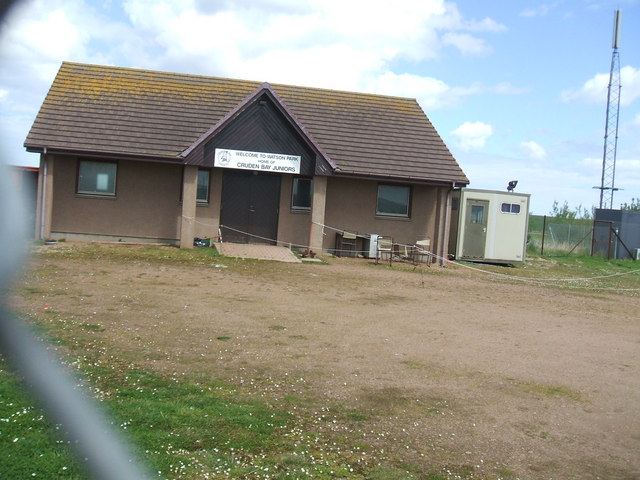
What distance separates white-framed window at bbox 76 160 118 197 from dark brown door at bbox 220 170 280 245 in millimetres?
3454

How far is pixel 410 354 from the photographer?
28.9ft

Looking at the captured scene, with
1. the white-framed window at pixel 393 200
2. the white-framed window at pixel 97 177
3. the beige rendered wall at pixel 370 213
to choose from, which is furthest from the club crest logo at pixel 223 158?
the white-framed window at pixel 393 200

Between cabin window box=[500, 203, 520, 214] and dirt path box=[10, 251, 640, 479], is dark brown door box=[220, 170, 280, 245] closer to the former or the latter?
dirt path box=[10, 251, 640, 479]

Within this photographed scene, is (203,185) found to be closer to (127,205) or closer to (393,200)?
(127,205)

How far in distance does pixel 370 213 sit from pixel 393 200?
99 cm

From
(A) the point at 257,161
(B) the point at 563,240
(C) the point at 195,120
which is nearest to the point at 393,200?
(A) the point at 257,161

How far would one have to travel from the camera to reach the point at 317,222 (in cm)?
2148

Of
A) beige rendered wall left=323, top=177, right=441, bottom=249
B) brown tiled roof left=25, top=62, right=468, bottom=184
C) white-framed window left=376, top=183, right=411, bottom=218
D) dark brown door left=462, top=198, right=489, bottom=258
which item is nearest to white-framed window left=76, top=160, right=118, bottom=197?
brown tiled roof left=25, top=62, right=468, bottom=184

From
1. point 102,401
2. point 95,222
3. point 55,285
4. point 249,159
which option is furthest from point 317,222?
point 102,401

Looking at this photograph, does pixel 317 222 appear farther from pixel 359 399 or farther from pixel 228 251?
pixel 359 399

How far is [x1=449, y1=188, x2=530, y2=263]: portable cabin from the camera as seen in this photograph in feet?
82.3

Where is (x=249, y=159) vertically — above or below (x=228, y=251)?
above

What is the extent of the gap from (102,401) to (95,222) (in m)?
16.4

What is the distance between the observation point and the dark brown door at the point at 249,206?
858 inches
